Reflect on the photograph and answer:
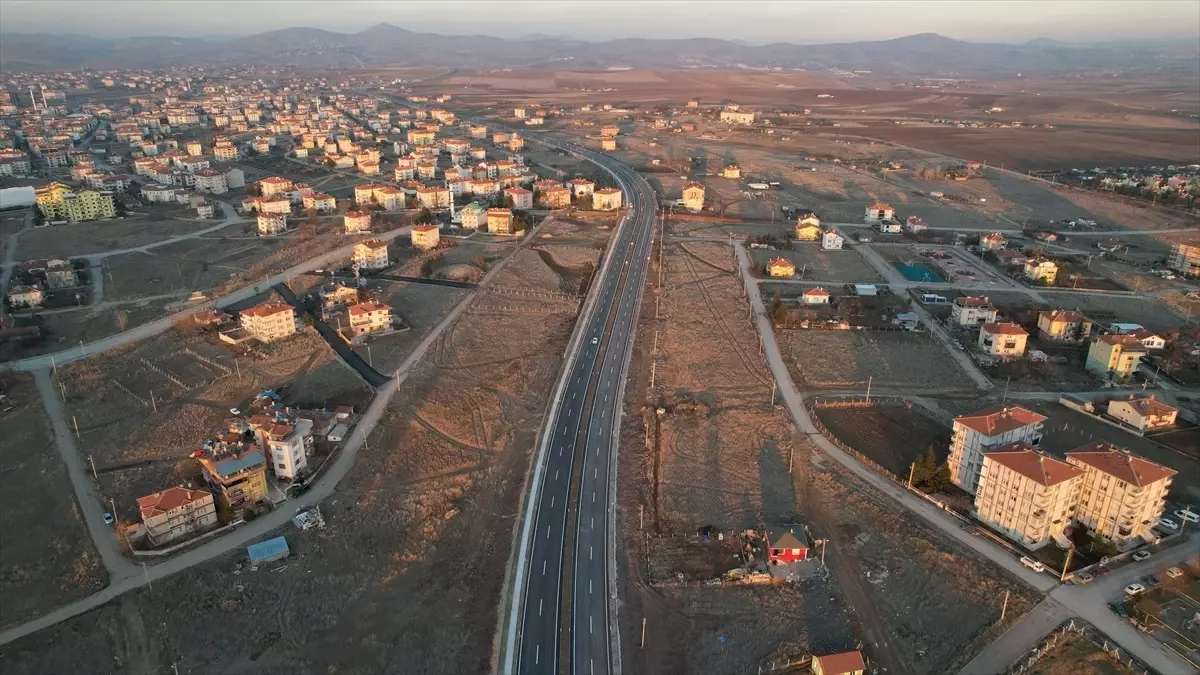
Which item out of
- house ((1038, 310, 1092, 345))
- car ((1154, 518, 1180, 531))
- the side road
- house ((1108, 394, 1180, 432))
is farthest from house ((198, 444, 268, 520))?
house ((1038, 310, 1092, 345))

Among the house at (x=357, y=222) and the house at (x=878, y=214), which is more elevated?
the house at (x=878, y=214)

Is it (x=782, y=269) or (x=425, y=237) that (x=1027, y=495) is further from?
(x=425, y=237)

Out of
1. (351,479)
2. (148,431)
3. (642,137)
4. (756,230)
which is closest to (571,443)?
(351,479)

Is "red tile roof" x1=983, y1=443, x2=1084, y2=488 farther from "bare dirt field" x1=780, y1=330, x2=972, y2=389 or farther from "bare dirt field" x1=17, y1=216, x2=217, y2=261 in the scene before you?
"bare dirt field" x1=17, y1=216, x2=217, y2=261

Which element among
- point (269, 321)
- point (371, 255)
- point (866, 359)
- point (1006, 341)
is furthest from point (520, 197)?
point (1006, 341)

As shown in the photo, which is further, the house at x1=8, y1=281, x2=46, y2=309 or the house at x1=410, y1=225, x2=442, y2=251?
the house at x1=410, y1=225, x2=442, y2=251

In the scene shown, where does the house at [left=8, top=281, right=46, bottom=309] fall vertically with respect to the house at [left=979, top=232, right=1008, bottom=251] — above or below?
below

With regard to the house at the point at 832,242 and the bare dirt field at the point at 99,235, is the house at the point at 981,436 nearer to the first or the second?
the house at the point at 832,242

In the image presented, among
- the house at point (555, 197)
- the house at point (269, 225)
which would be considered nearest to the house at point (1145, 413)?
the house at point (555, 197)
